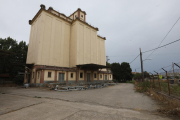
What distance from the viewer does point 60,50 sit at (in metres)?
27.1

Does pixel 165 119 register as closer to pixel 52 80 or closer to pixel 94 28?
pixel 52 80

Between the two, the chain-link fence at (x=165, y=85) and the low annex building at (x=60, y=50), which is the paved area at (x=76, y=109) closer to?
the chain-link fence at (x=165, y=85)

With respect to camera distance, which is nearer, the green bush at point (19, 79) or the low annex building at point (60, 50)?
the low annex building at point (60, 50)

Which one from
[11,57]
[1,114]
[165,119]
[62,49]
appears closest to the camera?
[165,119]

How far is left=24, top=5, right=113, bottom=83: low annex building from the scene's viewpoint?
23058mm

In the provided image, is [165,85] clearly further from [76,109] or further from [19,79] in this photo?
[19,79]

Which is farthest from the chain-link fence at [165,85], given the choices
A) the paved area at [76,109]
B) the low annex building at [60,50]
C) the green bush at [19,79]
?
the green bush at [19,79]

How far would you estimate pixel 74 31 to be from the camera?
2942 centimetres

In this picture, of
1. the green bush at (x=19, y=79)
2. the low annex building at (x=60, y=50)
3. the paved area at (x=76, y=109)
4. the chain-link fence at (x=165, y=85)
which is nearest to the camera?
the paved area at (x=76, y=109)

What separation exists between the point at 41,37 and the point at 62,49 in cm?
585

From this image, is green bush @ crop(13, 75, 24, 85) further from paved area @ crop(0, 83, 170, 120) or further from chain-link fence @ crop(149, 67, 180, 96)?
chain-link fence @ crop(149, 67, 180, 96)

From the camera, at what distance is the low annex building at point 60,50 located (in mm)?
23058

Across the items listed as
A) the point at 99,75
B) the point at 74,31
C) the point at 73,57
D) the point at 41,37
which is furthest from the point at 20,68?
the point at 99,75

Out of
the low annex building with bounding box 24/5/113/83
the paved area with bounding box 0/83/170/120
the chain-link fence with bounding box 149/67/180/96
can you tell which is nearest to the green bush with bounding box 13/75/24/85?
the low annex building with bounding box 24/5/113/83
